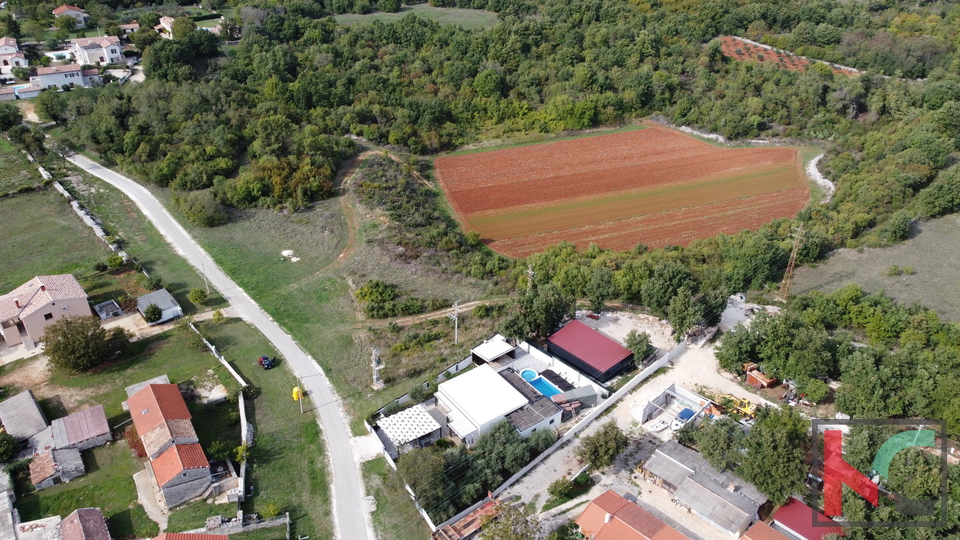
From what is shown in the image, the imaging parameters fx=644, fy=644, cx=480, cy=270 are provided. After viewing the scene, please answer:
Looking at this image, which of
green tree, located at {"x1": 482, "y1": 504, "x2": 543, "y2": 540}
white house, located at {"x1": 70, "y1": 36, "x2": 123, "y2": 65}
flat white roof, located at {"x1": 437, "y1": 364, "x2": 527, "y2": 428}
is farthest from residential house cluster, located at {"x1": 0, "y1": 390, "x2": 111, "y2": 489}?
white house, located at {"x1": 70, "y1": 36, "x2": 123, "y2": 65}

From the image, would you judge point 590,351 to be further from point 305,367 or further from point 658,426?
point 305,367

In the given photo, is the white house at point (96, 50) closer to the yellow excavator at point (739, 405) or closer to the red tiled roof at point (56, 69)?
the red tiled roof at point (56, 69)

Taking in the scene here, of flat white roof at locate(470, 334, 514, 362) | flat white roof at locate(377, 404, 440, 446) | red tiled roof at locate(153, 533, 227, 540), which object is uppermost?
red tiled roof at locate(153, 533, 227, 540)

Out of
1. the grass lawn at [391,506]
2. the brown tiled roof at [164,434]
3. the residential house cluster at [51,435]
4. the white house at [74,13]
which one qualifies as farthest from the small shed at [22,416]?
the white house at [74,13]

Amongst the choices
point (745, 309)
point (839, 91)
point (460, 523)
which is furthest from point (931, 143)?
point (460, 523)

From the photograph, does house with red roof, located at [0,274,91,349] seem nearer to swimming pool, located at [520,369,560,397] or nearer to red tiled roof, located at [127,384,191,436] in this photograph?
red tiled roof, located at [127,384,191,436]

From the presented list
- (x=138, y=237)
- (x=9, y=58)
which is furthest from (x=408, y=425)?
(x=9, y=58)
